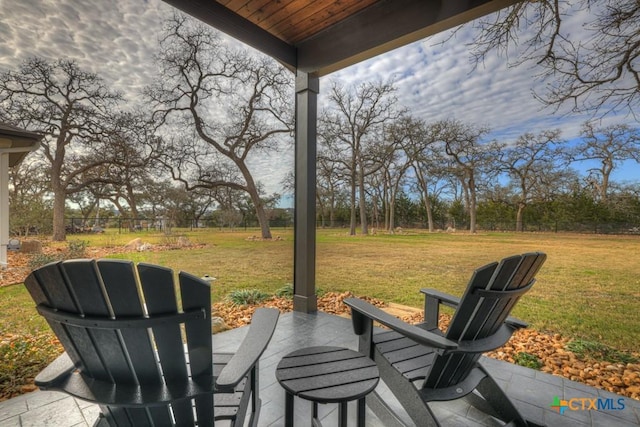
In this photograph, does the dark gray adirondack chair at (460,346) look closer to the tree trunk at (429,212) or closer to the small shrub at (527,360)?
the small shrub at (527,360)

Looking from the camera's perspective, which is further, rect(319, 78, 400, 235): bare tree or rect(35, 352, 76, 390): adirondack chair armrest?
rect(319, 78, 400, 235): bare tree

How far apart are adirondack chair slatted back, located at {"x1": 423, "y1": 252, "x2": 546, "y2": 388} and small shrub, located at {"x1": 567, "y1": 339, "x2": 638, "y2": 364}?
1606mm

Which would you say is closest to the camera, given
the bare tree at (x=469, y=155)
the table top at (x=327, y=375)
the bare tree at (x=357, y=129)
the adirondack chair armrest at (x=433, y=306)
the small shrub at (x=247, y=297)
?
the table top at (x=327, y=375)

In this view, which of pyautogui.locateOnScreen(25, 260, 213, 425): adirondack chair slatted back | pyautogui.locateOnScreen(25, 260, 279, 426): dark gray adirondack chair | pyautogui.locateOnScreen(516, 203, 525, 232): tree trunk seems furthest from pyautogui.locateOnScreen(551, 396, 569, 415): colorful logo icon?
pyautogui.locateOnScreen(25, 260, 213, 425): adirondack chair slatted back

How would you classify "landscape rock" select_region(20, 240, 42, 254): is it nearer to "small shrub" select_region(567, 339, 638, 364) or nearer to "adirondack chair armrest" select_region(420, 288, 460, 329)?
"adirondack chair armrest" select_region(420, 288, 460, 329)

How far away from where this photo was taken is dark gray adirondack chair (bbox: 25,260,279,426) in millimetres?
991

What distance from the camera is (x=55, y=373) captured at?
43.1 inches

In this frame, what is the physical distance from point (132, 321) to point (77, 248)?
8.59 ft

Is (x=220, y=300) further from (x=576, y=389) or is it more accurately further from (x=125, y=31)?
(x=576, y=389)

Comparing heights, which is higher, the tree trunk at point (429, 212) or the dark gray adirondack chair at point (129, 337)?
the tree trunk at point (429, 212)

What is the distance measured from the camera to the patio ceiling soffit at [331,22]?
2.72 meters

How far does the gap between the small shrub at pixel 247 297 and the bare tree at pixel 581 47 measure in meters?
3.97

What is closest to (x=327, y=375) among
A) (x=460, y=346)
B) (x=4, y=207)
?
(x=460, y=346)

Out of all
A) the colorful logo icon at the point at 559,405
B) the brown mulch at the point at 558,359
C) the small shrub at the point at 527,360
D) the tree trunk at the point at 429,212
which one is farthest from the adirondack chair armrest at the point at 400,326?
the tree trunk at the point at 429,212
